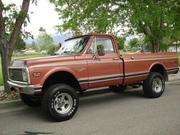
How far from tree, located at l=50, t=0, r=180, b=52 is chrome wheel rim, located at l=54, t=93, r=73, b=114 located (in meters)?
7.73

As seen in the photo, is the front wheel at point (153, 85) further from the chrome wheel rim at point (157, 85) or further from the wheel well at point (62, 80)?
the wheel well at point (62, 80)

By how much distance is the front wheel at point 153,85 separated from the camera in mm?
9859

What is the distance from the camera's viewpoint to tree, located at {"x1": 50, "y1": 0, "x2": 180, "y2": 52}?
14758 millimetres

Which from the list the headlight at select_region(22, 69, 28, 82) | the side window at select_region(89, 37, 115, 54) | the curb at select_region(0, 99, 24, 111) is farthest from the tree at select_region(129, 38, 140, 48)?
the headlight at select_region(22, 69, 28, 82)

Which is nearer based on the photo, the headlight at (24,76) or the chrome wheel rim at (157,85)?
the headlight at (24,76)

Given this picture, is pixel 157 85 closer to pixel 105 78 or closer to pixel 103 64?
pixel 105 78

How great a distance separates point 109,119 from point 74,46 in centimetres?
256

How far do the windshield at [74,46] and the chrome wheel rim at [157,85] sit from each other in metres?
2.72

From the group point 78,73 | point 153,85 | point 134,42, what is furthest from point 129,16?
point 78,73

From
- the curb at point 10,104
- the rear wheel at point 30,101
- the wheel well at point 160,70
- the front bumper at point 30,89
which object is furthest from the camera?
the wheel well at point 160,70

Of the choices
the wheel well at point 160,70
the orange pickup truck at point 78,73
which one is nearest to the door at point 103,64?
the orange pickup truck at point 78,73

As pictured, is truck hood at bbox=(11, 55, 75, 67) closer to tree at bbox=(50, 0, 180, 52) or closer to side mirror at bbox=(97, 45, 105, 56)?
side mirror at bbox=(97, 45, 105, 56)

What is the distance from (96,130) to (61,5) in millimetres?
15440

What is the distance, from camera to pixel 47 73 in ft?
24.5
